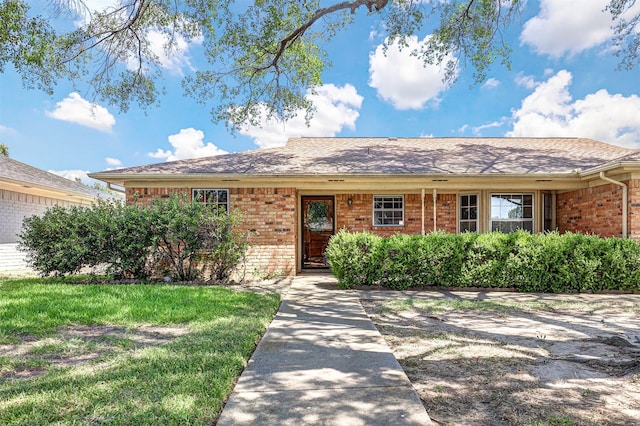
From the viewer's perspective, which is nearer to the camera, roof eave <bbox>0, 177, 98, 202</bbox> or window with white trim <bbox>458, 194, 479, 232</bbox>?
window with white trim <bbox>458, 194, 479, 232</bbox>

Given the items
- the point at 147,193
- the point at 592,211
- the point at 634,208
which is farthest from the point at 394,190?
the point at 147,193

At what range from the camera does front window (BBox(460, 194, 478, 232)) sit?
1070 cm

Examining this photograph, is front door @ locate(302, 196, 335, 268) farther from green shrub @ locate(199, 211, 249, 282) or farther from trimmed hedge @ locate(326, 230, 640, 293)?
trimmed hedge @ locate(326, 230, 640, 293)

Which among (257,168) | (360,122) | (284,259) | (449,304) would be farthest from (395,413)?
(360,122)

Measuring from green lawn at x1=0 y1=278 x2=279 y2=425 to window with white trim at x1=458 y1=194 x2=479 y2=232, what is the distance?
22.7ft

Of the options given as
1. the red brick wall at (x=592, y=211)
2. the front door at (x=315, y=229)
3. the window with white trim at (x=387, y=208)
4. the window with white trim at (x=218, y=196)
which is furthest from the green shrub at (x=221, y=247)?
the red brick wall at (x=592, y=211)

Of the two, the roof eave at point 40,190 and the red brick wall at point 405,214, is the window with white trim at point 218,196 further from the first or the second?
the roof eave at point 40,190

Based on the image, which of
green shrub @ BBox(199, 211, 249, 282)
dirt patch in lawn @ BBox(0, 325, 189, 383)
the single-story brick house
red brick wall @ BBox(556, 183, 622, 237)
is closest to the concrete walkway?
dirt patch in lawn @ BBox(0, 325, 189, 383)

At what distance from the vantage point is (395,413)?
2.38 meters

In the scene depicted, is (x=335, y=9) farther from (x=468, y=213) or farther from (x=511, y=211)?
(x=511, y=211)

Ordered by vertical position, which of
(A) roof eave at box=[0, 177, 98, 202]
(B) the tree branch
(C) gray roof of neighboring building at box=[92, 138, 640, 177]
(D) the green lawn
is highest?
(B) the tree branch

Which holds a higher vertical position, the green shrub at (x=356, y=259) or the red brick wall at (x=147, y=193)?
the red brick wall at (x=147, y=193)

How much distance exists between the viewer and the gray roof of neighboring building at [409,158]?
946cm

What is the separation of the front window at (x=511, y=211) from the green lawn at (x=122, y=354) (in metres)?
7.46
